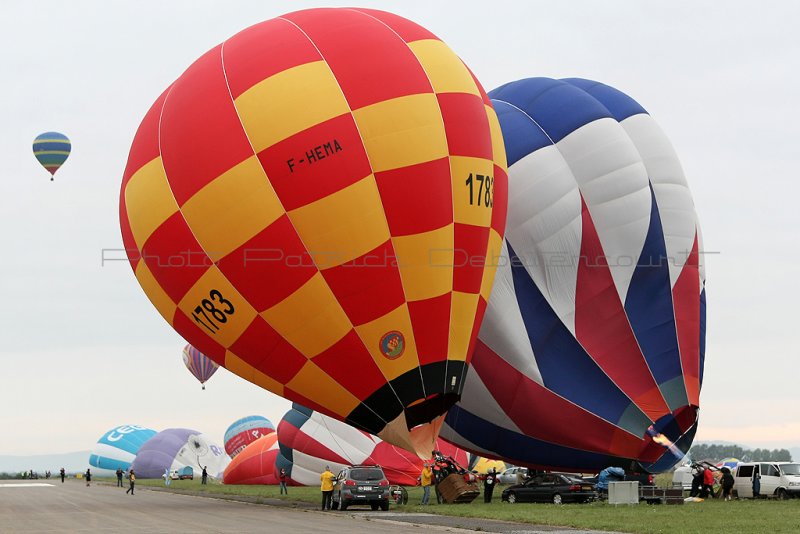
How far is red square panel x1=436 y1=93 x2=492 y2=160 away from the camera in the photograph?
25.7 m

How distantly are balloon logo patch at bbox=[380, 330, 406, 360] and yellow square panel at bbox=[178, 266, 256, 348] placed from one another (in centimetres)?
288

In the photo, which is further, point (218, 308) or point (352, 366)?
point (218, 308)

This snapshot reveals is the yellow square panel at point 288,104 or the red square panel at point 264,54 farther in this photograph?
the red square panel at point 264,54

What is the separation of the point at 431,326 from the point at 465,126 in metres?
4.66

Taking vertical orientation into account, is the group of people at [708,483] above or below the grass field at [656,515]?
above

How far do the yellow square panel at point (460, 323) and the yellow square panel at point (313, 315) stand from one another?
93.5 inches

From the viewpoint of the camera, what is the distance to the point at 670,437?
107 ft

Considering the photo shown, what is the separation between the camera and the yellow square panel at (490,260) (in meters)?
26.5

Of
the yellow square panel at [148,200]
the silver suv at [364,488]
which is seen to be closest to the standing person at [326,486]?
the silver suv at [364,488]

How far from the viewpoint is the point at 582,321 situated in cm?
3159

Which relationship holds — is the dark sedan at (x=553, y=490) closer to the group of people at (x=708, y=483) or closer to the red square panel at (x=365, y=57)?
the group of people at (x=708, y=483)

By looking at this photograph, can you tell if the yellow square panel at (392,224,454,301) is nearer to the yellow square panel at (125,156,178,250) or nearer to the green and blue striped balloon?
the yellow square panel at (125,156,178,250)

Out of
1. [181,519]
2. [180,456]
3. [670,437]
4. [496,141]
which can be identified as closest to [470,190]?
[496,141]

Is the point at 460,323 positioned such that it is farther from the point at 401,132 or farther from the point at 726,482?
the point at 726,482
